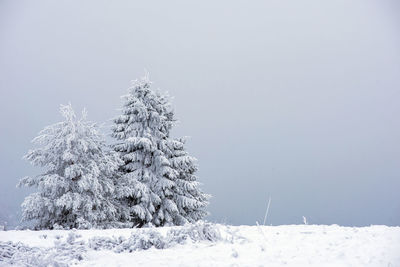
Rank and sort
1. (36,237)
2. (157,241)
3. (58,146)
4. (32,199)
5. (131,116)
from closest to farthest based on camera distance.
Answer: (157,241)
(36,237)
(32,199)
(58,146)
(131,116)

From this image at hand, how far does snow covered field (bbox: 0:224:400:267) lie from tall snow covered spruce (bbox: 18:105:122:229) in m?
5.37

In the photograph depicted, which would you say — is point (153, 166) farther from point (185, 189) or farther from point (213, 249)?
point (213, 249)

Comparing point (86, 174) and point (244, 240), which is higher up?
point (86, 174)

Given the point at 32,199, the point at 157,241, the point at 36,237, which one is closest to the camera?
the point at 157,241

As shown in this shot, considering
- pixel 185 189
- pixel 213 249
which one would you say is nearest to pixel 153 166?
pixel 185 189

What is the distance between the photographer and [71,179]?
13.7 m

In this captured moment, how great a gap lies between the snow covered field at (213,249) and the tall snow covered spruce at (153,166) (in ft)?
27.6

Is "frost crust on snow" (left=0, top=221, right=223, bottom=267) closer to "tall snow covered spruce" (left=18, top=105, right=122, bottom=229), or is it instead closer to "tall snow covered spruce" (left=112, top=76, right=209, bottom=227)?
"tall snow covered spruce" (left=18, top=105, right=122, bottom=229)

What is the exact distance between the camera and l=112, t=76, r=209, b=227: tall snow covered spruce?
16094 millimetres

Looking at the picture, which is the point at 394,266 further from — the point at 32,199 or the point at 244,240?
the point at 32,199

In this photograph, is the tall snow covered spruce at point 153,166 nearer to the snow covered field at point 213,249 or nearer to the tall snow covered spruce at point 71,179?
the tall snow covered spruce at point 71,179

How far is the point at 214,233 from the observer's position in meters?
7.07

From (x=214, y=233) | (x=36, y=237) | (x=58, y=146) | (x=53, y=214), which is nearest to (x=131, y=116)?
(x=58, y=146)

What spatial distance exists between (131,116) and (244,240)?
12428 millimetres
